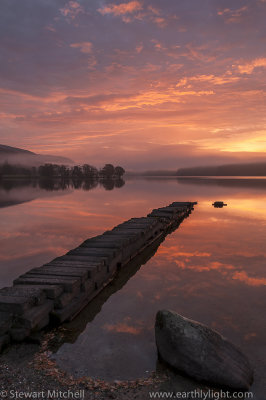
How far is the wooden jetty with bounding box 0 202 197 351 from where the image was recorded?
22.6 feet

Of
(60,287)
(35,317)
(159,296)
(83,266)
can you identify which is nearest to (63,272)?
(83,266)

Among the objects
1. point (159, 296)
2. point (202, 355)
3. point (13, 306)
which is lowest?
point (159, 296)

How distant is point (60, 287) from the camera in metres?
8.21

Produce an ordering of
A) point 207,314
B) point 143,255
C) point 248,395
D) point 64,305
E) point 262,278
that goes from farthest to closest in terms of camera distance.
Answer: point 143,255 → point 262,278 → point 207,314 → point 64,305 → point 248,395

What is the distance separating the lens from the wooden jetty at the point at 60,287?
271 inches

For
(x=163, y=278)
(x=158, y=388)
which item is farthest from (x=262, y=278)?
(x=158, y=388)

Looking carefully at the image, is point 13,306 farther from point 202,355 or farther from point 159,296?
point 159,296

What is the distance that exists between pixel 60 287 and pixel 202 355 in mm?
4146

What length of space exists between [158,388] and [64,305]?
3504 millimetres

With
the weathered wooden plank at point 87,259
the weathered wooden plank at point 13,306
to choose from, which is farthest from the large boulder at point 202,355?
the weathered wooden plank at point 87,259

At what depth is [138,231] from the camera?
16.7 metres

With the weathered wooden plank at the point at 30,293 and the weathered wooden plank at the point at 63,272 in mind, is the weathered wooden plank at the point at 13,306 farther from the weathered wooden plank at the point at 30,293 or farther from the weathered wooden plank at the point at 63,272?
the weathered wooden plank at the point at 63,272

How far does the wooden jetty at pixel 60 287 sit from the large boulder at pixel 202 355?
2.98 metres

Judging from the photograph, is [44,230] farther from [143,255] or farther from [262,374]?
[262,374]
